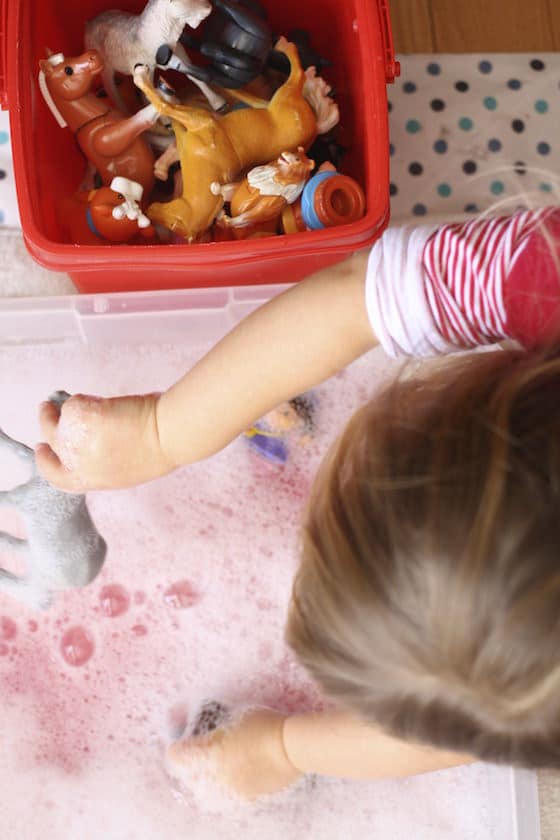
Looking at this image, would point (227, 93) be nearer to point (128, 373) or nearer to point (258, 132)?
point (258, 132)

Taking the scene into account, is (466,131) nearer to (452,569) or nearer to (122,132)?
(122,132)

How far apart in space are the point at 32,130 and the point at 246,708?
50cm

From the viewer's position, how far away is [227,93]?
658mm

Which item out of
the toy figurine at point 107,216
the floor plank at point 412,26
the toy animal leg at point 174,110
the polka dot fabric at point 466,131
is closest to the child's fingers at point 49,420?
the toy figurine at point 107,216

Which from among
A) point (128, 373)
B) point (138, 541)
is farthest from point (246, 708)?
point (128, 373)

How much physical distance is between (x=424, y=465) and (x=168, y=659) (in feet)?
1.40

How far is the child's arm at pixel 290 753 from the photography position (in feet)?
1.98

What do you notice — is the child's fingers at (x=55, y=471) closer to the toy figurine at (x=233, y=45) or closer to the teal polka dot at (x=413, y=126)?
the toy figurine at (x=233, y=45)

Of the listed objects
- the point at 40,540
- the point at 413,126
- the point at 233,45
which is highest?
the point at 233,45

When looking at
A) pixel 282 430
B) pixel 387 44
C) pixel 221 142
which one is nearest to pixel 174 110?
pixel 221 142

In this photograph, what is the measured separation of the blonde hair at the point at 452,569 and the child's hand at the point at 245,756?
0.89 feet

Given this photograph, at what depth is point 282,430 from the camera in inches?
28.2

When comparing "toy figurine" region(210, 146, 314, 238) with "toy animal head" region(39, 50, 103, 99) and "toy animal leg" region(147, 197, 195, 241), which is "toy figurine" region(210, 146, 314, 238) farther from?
"toy animal head" region(39, 50, 103, 99)

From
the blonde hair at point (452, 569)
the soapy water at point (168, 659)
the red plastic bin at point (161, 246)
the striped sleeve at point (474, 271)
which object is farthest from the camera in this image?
the soapy water at point (168, 659)
